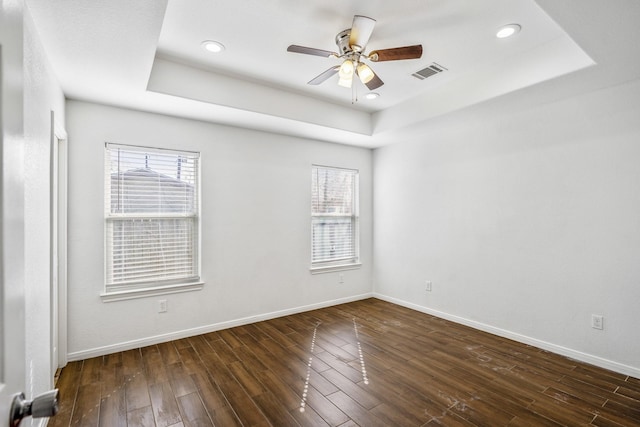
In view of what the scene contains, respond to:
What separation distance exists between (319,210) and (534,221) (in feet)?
8.82

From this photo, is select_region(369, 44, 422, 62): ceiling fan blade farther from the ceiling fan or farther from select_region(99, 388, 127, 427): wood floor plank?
select_region(99, 388, 127, 427): wood floor plank

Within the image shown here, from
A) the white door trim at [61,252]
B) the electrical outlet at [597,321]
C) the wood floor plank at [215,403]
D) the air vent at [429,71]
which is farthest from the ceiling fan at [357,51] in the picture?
the electrical outlet at [597,321]

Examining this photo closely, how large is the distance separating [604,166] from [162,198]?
173 inches

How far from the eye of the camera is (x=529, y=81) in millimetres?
2854

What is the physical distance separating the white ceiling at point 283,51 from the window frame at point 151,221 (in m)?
0.44

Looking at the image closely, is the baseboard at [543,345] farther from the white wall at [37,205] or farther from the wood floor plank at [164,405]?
the white wall at [37,205]

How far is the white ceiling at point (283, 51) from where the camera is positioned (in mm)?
2008

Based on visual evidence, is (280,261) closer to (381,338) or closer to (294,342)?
(294,342)

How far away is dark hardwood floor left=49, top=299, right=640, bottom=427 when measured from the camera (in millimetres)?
2197

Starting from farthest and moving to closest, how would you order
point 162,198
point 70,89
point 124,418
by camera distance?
point 162,198
point 70,89
point 124,418

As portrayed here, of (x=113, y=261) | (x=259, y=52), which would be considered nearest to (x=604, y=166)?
(x=259, y=52)

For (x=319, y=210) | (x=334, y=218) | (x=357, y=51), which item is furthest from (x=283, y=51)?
(x=334, y=218)

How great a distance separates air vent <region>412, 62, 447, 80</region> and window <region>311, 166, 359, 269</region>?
1929 mm

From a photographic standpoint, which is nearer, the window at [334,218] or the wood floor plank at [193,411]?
the wood floor plank at [193,411]
